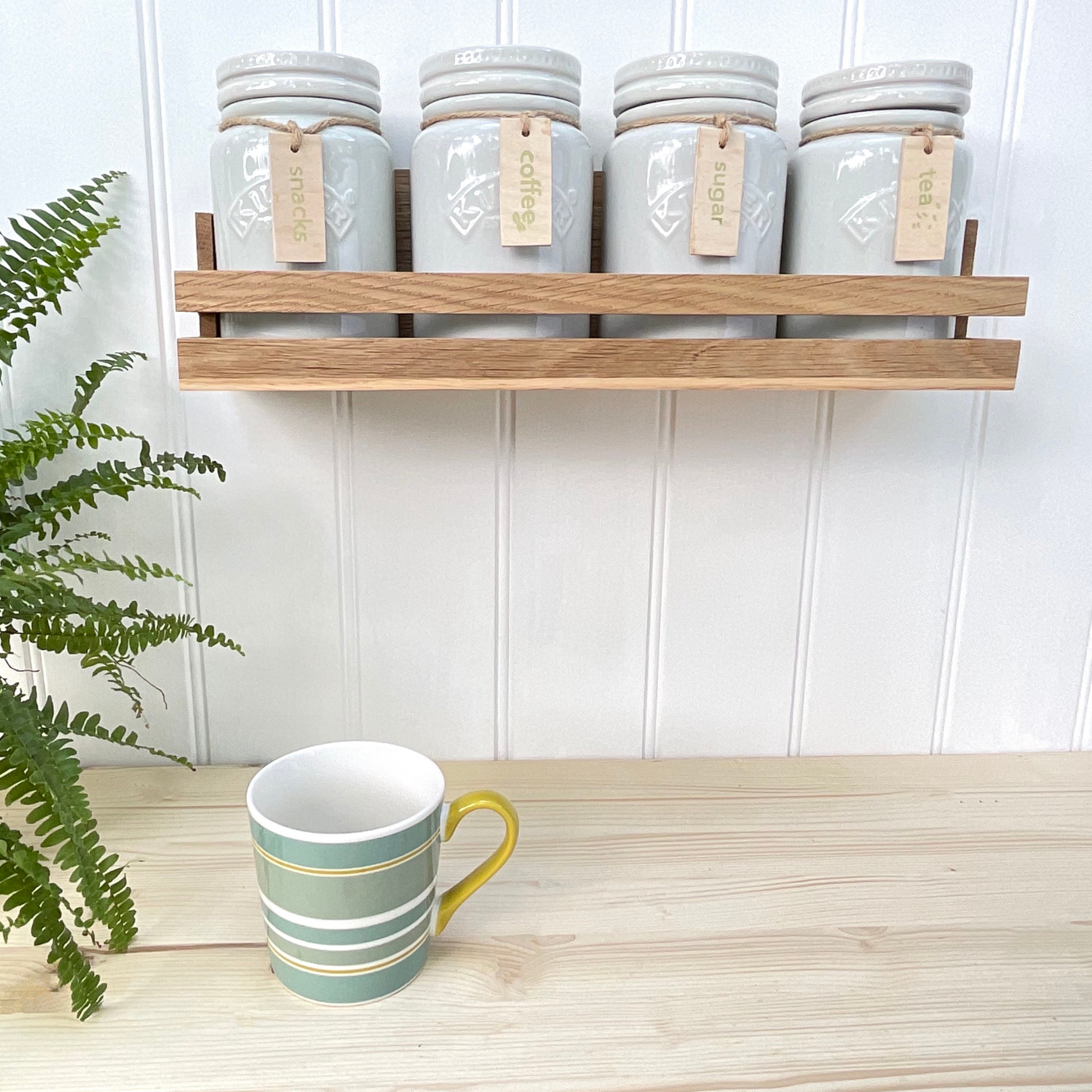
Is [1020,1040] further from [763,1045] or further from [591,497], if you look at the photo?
[591,497]

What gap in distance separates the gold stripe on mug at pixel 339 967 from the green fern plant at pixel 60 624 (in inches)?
4.4

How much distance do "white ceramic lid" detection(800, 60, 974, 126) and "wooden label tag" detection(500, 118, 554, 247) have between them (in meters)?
0.23

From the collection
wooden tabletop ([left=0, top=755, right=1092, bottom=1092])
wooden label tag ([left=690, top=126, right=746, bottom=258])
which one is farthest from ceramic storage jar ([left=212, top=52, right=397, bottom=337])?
wooden tabletop ([left=0, top=755, right=1092, bottom=1092])

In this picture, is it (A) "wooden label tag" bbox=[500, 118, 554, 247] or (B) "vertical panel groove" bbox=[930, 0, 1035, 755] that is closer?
(A) "wooden label tag" bbox=[500, 118, 554, 247]

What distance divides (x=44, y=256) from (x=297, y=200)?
0.21 m

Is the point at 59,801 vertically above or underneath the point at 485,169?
underneath

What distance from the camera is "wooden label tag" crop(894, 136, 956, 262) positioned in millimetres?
646

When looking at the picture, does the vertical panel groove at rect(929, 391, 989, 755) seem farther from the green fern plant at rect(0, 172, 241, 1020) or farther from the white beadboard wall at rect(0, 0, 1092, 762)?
the green fern plant at rect(0, 172, 241, 1020)

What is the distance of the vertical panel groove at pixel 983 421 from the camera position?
80cm

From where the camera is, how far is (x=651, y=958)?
625 millimetres

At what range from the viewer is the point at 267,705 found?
89 cm

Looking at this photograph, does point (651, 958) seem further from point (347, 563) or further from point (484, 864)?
point (347, 563)

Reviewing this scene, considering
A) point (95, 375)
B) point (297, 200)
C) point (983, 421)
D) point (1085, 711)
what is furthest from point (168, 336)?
point (1085, 711)

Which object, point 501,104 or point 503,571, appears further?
point 503,571
